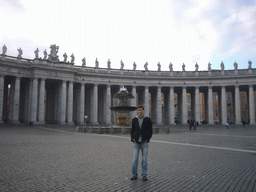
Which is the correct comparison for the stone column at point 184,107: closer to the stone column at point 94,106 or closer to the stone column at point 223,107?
the stone column at point 223,107

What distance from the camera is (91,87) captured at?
61219mm

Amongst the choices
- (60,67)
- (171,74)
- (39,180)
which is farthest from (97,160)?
(171,74)

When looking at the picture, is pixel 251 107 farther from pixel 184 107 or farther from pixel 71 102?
pixel 71 102

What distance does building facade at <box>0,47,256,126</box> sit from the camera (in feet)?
166

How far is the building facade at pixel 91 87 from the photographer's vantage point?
166 ft

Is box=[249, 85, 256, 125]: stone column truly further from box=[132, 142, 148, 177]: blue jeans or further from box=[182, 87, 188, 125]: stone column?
box=[132, 142, 148, 177]: blue jeans

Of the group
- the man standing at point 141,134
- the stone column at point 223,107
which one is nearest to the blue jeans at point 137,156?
the man standing at point 141,134

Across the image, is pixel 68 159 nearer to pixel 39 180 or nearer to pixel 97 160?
pixel 97 160

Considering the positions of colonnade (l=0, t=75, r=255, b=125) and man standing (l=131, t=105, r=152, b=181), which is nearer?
man standing (l=131, t=105, r=152, b=181)

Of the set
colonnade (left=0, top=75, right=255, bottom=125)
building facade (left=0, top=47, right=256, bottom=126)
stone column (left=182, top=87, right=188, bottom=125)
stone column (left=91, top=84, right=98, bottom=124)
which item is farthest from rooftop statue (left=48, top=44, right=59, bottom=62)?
stone column (left=182, top=87, right=188, bottom=125)

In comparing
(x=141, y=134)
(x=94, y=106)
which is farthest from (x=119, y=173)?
(x=94, y=106)

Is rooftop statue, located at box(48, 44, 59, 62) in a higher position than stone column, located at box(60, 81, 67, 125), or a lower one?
higher

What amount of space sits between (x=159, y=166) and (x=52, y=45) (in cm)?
5208

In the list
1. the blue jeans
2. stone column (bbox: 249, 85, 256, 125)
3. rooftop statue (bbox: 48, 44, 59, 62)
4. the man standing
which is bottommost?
the blue jeans
